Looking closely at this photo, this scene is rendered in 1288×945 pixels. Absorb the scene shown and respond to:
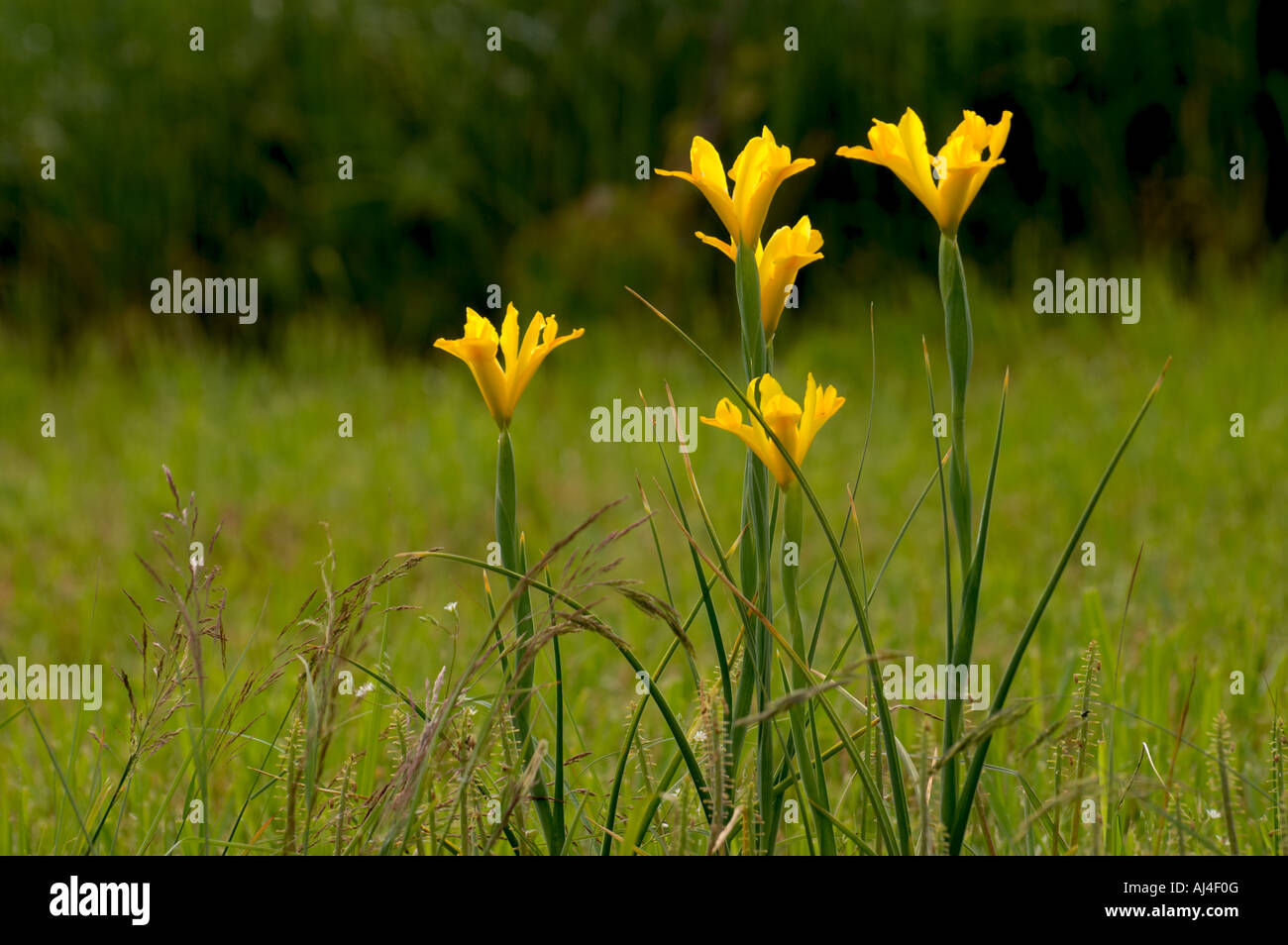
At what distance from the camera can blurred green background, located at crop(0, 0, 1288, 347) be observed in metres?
4.89

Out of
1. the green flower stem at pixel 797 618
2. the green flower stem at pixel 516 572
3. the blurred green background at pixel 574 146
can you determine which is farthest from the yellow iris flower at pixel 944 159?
the blurred green background at pixel 574 146

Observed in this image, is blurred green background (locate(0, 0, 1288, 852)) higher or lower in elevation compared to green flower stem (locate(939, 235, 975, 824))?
higher

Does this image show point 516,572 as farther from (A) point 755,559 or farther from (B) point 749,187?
(B) point 749,187

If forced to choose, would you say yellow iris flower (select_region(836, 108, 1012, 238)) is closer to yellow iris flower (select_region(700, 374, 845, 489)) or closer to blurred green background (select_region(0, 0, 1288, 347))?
yellow iris flower (select_region(700, 374, 845, 489))

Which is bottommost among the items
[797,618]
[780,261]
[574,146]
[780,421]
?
[797,618]

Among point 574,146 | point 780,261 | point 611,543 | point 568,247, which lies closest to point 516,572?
point 780,261

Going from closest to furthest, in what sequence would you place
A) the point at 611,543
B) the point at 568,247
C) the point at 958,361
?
the point at 958,361
the point at 611,543
the point at 568,247

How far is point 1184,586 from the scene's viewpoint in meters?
2.81

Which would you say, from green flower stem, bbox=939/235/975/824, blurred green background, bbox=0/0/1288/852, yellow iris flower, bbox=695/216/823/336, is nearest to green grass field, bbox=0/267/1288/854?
blurred green background, bbox=0/0/1288/852

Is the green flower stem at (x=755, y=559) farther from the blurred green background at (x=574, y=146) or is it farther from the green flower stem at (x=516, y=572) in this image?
the blurred green background at (x=574, y=146)

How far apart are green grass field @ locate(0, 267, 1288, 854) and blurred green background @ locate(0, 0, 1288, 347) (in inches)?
10.7

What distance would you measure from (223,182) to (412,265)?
34.6 inches

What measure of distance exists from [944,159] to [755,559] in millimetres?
361

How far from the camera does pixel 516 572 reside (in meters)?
1.05
